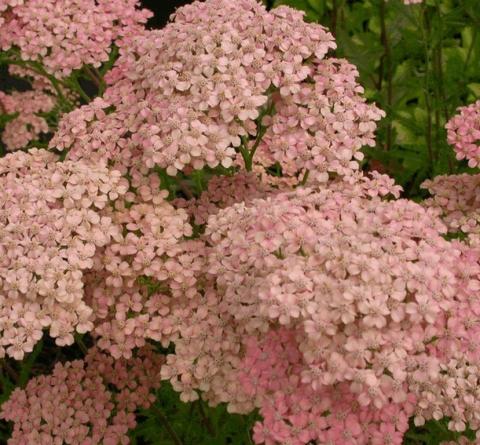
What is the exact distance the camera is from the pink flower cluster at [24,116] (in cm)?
385

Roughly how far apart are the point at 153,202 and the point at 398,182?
1.74 m

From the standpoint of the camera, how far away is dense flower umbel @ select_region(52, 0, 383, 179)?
2.05 metres

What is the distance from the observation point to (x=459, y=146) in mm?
2271

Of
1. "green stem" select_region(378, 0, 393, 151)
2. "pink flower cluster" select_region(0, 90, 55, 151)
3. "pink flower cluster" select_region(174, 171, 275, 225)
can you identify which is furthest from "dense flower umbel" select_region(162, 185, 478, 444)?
"pink flower cluster" select_region(0, 90, 55, 151)

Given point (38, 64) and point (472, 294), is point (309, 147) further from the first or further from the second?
point (38, 64)

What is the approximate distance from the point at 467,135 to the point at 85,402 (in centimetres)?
132

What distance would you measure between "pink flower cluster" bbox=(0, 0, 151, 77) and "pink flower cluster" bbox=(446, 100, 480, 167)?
1.10 meters

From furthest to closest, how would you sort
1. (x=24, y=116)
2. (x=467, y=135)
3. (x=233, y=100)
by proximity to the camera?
(x=24, y=116)
(x=467, y=135)
(x=233, y=100)

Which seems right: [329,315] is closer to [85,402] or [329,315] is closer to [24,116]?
[85,402]

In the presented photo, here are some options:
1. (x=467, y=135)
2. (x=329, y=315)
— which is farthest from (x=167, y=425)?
(x=467, y=135)

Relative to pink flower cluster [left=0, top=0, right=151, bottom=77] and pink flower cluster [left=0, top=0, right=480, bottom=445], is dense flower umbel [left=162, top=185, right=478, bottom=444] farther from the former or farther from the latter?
pink flower cluster [left=0, top=0, right=151, bottom=77]

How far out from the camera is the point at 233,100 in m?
2.05

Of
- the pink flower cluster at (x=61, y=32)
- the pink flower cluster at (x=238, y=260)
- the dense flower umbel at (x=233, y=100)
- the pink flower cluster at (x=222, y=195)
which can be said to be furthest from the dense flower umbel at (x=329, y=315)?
the pink flower cluster at (x=61, y=32)

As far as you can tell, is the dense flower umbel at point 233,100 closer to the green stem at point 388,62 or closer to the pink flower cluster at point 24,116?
the green stem at point 388,62
